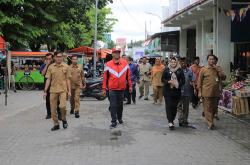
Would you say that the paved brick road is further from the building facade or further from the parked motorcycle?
the parked motorcycle

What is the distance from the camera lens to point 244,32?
18891mm

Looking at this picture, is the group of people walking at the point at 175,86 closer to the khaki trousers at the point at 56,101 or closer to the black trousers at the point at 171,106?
the black trousers at the point at 171,106

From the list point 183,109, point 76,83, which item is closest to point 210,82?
→ point 183,109

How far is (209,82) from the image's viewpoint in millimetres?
12023

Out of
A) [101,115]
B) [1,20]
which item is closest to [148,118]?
[101,115]

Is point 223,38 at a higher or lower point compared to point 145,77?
higher

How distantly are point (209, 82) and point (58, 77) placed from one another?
11.4 ft

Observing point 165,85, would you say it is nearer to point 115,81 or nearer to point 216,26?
point 115,81

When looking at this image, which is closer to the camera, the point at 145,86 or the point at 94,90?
the point at 145,86

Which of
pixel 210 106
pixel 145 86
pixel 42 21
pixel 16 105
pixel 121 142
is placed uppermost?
pixel 42 21

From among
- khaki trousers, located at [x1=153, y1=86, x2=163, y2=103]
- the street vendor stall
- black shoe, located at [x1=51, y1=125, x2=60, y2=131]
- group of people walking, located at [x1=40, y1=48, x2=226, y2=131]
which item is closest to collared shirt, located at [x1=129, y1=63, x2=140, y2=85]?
khaki trousers, located at [x1=153, y1=86, x2=163, y2=103]

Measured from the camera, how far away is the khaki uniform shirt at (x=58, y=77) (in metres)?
11.6

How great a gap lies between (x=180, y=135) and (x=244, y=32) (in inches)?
349

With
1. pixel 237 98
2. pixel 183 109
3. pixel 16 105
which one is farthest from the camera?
pixel 16 105
